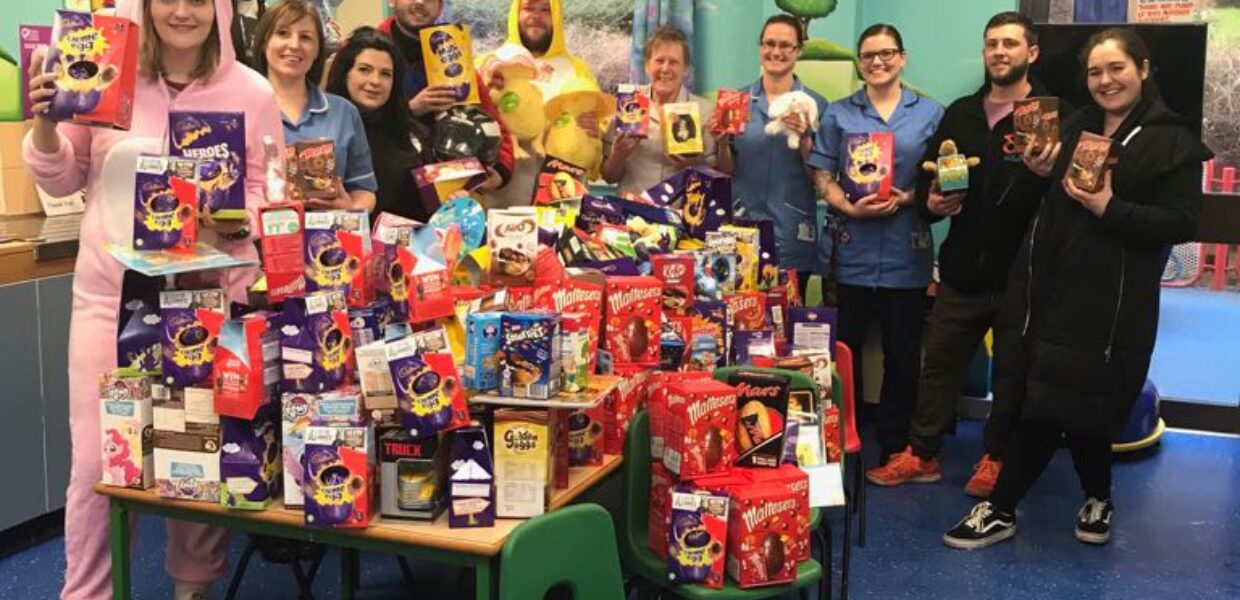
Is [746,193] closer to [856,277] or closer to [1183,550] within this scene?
[856,277]

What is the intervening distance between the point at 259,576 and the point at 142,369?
4.96ft

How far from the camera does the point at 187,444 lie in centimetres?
240

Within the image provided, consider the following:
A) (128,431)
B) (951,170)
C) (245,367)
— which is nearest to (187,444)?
(128,431)

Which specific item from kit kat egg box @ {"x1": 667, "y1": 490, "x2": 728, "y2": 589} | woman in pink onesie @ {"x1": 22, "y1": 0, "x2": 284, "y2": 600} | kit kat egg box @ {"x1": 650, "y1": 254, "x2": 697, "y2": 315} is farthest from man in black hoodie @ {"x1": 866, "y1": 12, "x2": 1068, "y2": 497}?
woman in pink onesie @ {"x1": 22, "y1": 0, "x2": 284, "y2": 600}

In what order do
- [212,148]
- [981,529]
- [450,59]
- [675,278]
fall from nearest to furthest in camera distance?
[212,148], [675,278], [450,59], [981,529]

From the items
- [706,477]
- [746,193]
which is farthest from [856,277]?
[706,477]

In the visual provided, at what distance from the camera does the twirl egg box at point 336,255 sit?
8.13 feet

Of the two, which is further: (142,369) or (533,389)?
(142,369)

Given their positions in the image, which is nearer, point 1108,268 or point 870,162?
point 1108,268

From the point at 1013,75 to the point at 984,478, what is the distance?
159cm

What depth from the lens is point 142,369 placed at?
2.50 m

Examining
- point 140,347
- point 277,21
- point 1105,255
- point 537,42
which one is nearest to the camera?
point 140,347

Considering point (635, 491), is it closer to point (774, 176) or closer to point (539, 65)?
point (539, 65)

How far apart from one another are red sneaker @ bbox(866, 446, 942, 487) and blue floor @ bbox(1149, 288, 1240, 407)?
1.76 meters
